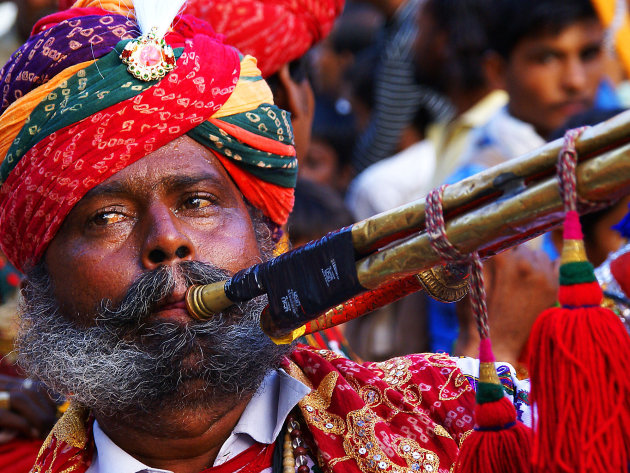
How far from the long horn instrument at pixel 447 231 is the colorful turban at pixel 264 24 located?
187 centimetres

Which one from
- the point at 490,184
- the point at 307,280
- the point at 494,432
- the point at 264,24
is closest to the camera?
the point at 490,184

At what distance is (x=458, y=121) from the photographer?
6.48 meters

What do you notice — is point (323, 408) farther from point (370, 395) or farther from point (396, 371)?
point (396, 371)

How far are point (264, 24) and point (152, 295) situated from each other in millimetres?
1743

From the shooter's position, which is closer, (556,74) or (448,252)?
(448,252)

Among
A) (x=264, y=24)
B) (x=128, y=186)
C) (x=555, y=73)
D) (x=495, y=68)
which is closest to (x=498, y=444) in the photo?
(x=128, y=186)

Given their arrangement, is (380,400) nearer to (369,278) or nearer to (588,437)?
(369,278)

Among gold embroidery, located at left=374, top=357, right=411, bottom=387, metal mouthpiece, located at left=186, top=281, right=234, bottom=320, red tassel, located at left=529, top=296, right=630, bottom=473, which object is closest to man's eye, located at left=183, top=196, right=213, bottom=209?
metal mouthpiece, located at left=186, top=281, right=234, bottom=320

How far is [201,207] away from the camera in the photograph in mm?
2943

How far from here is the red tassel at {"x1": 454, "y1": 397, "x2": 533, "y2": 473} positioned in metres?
1.97

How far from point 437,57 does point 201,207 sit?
4100 mm

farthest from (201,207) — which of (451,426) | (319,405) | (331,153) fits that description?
(331,153)

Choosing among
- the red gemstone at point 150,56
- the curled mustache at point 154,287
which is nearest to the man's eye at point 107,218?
the curled mustache at point 154,287

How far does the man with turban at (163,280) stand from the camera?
273 centimetres
